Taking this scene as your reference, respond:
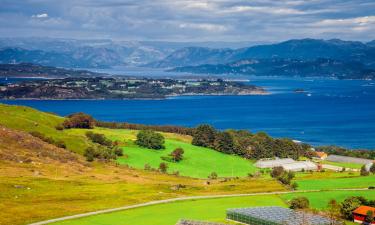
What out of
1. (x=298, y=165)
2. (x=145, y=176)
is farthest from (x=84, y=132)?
(x=298, y=165)

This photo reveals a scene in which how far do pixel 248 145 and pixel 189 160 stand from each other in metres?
→ 21.7

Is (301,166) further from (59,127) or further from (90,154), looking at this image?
(59,127)

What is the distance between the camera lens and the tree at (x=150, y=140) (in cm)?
13212

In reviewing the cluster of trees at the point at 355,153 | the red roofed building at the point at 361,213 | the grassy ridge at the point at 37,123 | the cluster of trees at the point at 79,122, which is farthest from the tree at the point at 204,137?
the red roofed building at the point at 361,213

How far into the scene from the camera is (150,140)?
132500mm

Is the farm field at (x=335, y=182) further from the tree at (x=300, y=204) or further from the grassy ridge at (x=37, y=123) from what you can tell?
the grassy ridge at (x=37, y=123)

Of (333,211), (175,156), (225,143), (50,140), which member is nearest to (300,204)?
(333,211)

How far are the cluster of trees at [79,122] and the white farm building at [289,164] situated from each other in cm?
4701

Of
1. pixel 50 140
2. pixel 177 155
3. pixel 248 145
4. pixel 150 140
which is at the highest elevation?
pixel 50 140

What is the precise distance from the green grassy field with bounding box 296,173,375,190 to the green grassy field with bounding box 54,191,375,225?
24.6ft

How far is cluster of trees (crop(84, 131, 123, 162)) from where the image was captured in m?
114

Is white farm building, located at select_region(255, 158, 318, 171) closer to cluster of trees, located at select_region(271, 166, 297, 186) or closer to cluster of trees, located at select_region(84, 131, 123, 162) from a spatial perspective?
cluster of trees, located at select_region(271, 166, 297, 186)

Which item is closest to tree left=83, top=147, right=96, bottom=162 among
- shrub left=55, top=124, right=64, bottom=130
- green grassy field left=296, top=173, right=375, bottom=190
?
shrub left=55, top=124, right=64, bottom=130

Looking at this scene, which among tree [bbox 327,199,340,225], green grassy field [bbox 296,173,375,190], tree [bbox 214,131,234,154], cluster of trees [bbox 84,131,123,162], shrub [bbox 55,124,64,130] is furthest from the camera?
shrub [bbox 55,124,64,130]
